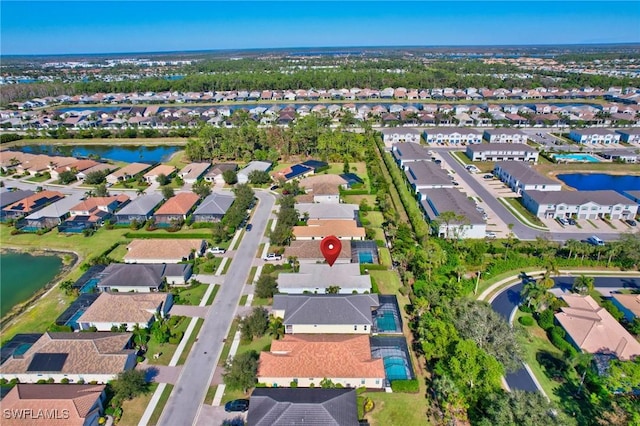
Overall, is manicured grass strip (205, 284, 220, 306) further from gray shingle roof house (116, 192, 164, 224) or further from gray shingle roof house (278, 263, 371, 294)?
gray shingle roof house (116, 192, 164, 224)

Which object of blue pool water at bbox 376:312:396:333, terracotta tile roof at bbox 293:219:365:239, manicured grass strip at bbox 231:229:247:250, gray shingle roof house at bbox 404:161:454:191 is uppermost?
gray shingle roof house at bbox 404:161:454:191

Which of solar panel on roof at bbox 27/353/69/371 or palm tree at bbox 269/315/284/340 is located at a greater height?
solar panel on roof at bbox 27/353/69/371

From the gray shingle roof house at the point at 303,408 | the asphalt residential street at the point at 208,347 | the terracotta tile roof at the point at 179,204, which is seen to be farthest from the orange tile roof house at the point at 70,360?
the terracotta tile roof at the point at 179,204

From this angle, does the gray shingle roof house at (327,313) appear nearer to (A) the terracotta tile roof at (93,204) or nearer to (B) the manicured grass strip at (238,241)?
(B) the manicured grass strip at (238,241)

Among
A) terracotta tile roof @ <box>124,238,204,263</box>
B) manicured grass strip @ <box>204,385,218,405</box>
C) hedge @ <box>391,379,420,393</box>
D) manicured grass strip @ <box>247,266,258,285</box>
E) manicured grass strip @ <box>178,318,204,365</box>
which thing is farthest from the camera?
terracotta tile roof @ <box>124,238,204,263</box>

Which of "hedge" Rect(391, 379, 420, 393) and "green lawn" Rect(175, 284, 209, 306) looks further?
"green lawn" Rect(175, 284, 209, 306)

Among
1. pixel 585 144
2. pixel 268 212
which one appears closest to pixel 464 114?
pixel 585 144

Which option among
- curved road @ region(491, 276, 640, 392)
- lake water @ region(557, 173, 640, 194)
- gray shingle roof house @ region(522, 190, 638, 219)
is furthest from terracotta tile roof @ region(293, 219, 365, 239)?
lake water @ region(557, 173, 640, 194)

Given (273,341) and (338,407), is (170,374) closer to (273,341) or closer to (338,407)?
(273,341)
